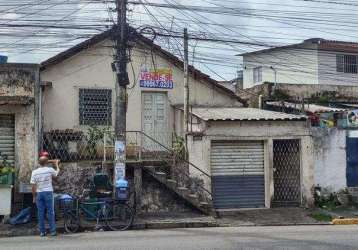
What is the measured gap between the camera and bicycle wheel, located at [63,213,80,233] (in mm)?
13906

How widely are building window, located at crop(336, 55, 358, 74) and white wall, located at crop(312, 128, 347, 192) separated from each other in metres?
12.6

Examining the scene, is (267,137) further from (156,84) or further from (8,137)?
(8,137)

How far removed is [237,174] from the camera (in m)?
19.0

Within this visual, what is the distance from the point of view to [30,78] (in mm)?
16609

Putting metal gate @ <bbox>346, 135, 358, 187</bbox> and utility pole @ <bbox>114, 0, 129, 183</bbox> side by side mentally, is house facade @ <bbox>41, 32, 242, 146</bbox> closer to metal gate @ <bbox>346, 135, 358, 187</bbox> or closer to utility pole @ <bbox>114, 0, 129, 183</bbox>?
utility pole @ <bbox>114, 0, 129, 183</bbox>

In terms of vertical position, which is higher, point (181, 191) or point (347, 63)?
point (347, 63)

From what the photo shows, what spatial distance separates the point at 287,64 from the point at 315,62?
2.52 meters

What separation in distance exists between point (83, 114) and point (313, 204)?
852cm

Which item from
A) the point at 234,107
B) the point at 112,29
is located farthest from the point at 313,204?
the point at 112,29

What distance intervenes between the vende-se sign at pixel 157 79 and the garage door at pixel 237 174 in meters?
4.00

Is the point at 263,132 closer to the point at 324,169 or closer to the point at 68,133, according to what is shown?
the point at 324,169

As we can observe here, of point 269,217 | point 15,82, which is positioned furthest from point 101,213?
point 269,217

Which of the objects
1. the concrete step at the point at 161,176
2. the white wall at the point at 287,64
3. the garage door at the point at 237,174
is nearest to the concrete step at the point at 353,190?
the garage door at the point at 237,174

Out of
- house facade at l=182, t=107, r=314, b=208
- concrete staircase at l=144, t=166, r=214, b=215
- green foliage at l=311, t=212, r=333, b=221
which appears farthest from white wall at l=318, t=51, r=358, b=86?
concrete staircase at l=144, t=166, r=214, b=215
